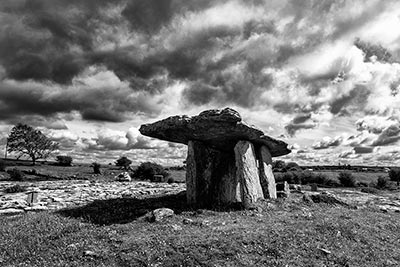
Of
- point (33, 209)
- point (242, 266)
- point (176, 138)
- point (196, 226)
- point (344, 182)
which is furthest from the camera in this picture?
point (344, 182)

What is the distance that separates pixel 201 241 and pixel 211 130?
22.6 ft

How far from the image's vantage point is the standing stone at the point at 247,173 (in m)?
14.2

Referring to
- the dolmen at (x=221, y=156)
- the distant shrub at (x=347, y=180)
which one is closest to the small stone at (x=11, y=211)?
the dolmen at (x=221, y=156)

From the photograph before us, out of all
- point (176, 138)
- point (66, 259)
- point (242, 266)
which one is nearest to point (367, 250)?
point (242, 266)

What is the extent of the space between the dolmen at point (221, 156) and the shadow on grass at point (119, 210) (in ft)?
4.43

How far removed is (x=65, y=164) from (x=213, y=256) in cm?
8197

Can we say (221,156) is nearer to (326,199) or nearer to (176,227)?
(326,199)

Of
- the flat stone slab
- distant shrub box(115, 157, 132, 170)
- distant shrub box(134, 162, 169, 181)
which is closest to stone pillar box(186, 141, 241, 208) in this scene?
the flat stone slab

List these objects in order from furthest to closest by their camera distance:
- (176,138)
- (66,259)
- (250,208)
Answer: (176,138) → (250,208) → (66,259)

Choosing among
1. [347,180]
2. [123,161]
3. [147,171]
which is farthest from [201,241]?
[123,161]

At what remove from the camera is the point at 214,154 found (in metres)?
17.2

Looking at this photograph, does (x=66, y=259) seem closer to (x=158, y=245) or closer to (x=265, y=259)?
(x=158, y=245)

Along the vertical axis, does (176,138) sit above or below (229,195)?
above

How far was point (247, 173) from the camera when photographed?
14711mm
